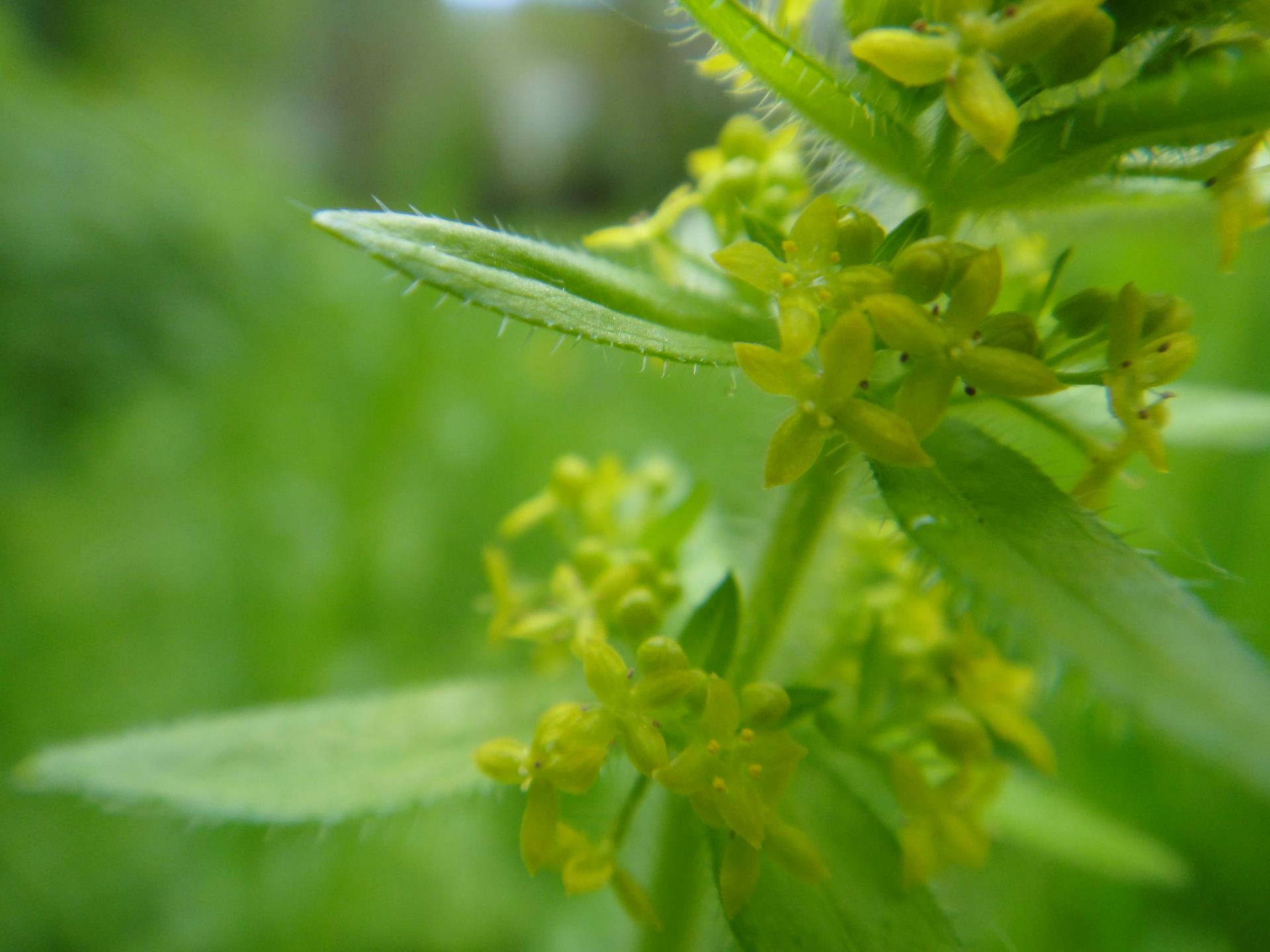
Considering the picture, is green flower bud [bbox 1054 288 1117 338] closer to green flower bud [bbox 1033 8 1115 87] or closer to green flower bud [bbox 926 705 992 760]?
green flower bud [bbox 1033 8 1115 87]

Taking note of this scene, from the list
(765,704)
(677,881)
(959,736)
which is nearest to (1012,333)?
(765,704)

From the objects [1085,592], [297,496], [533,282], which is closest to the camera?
[1085,592]

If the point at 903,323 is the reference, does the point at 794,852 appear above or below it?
below

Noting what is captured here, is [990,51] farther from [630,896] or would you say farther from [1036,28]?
[630,896]

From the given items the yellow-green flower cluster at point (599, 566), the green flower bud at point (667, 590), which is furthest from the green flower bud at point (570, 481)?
the green flower bud at point (667, 590)

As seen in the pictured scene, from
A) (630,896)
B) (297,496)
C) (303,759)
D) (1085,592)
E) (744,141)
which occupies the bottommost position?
(297,496)

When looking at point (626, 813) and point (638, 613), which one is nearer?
point (626, 813)

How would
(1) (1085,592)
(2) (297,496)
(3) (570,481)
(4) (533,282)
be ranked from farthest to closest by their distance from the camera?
1. (2) (297,496)
2. (3) (570,481)
3. (4) (533,282)
4. (1) (1085,592)
